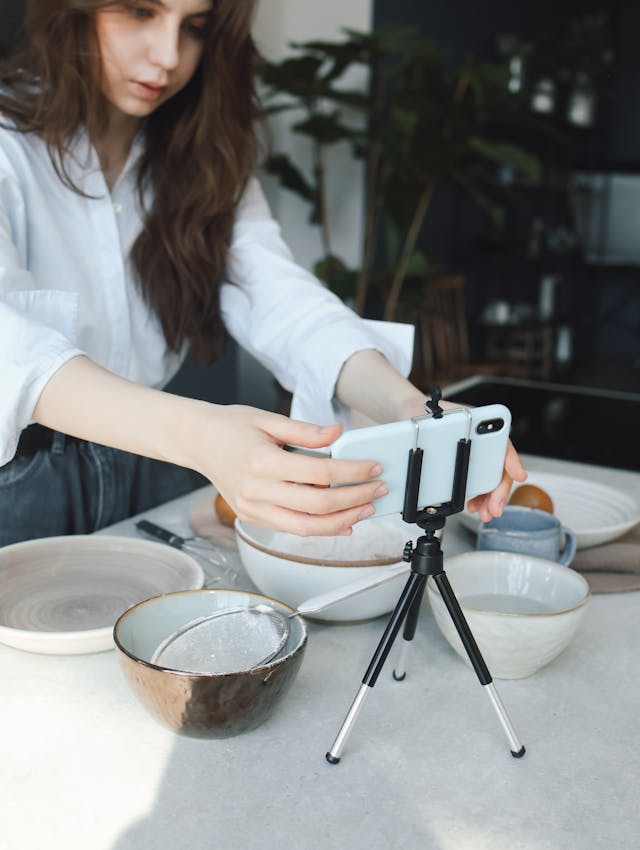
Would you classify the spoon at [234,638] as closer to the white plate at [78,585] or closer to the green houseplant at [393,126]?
the white plate at [78,585]

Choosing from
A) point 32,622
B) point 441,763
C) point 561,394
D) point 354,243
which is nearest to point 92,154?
point 32,622

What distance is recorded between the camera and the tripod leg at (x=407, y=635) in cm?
79

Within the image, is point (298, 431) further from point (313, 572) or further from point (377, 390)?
point (377, 390)

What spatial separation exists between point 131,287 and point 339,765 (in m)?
0.84

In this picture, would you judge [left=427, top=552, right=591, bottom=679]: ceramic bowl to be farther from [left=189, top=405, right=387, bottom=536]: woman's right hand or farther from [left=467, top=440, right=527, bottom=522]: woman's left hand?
[left=189, top=405, right=387, bottom=536]: woman's right hand

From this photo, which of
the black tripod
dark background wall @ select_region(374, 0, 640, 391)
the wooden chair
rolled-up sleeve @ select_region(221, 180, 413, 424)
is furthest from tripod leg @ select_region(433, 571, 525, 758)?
dark background wall @ select_region(374, 0, 640, 391)

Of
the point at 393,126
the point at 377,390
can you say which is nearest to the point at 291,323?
the point at 377,390

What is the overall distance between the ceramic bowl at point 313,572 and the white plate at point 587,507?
25 cm

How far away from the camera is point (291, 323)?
130 centimetres

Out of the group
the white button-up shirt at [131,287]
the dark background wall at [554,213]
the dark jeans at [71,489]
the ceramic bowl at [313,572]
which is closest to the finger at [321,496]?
the ceramic bowl at [313,572]

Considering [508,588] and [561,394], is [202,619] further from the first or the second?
[561,394]

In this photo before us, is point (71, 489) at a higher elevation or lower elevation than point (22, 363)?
lower

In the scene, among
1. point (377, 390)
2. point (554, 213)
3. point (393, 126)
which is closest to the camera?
point (377, 390)

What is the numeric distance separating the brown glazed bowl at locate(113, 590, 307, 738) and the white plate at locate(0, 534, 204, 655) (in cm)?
8
